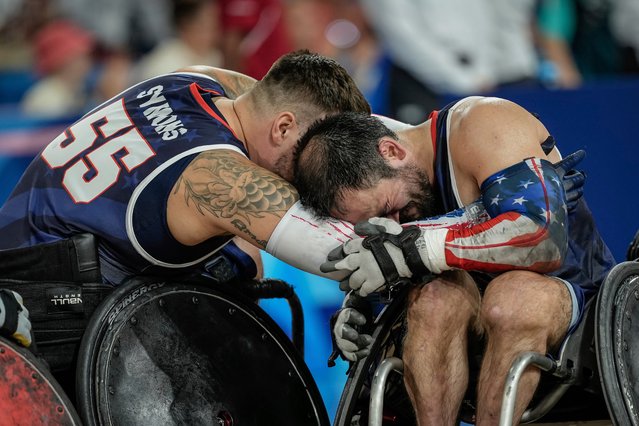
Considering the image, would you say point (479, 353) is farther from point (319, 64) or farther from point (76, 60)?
point (76, 60)

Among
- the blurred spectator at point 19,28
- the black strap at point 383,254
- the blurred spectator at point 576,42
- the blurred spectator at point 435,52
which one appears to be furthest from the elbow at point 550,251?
the blurred spectator at point 19,28

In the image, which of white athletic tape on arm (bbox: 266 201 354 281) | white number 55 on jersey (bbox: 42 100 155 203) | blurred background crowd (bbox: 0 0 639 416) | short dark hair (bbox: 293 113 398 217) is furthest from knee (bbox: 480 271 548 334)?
blurred background crowd (bbox: 0 0 639 416)

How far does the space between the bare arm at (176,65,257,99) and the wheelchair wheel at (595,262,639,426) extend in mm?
1878

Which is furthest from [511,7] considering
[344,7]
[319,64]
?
Answer: [319,64]

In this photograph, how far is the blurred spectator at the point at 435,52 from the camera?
7176mm

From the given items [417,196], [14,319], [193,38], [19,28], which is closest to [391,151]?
[417,196]

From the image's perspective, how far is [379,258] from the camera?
3.37m

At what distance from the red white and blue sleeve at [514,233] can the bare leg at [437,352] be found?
11 cm

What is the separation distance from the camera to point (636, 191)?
5934 millimetres

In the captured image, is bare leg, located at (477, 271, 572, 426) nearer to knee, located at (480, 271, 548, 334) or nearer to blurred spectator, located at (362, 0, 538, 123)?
knee, located at (480, 271, 548, 334)

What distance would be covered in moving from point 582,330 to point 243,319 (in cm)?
123

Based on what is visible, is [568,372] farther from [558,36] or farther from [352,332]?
[558,36]

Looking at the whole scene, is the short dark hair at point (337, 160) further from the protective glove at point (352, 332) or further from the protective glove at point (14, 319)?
the protective glove at point (14, 319)

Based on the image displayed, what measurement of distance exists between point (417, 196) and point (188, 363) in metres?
0.96
